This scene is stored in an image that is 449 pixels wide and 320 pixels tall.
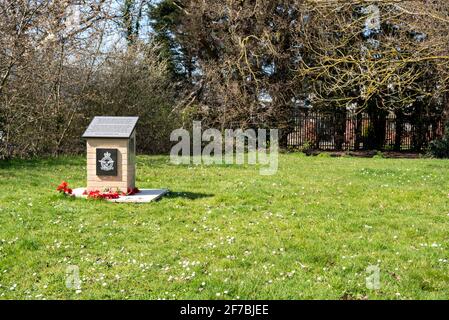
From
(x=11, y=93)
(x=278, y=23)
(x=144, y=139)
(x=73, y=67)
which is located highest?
(x=278, y=23)

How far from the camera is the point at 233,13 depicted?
22781 mm

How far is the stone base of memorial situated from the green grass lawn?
218 millimetres

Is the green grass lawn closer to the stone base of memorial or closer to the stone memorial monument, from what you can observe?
the stone base of memorial

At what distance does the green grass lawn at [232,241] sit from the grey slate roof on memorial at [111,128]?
51.3 inches

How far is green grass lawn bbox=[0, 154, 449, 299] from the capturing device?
4.71m

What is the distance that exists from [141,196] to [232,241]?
308 cm

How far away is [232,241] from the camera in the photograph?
620 centimetres

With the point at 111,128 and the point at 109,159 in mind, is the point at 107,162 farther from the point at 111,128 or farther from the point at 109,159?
the point at 111,128

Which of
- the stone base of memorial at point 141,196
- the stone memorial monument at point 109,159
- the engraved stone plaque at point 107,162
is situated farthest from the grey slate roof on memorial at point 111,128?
the stone base of memorial at point 141,196

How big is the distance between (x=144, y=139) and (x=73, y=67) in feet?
13.8

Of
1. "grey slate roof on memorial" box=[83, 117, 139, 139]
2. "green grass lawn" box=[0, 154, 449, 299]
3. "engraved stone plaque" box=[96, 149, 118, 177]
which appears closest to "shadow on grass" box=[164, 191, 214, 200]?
"green grass lawn" box=[0, 154, 449, 299]

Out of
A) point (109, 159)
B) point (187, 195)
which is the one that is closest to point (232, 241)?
point (187, 195)
